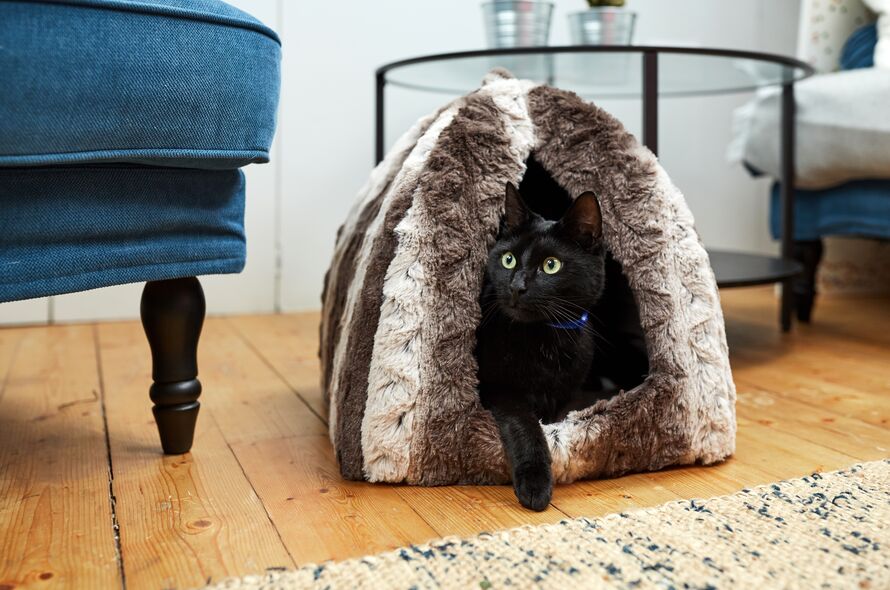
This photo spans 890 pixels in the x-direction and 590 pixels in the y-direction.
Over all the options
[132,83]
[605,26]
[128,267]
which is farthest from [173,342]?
[605,26]

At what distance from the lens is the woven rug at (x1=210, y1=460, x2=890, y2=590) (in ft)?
2.60

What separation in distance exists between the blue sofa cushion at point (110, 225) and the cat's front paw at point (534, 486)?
49 cm

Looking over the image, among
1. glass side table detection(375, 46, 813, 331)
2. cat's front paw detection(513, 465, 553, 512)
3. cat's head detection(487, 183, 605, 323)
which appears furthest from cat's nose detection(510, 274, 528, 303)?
glass side table detection(375, 46, 813, 331)

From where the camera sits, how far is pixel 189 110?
38.3 inches

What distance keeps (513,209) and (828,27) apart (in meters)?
1.77

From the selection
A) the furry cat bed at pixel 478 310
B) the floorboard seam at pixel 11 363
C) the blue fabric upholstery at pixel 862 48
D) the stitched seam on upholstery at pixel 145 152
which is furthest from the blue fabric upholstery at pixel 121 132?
the blue fabric upholstery at pixel 862 48

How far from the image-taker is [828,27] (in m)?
2.44

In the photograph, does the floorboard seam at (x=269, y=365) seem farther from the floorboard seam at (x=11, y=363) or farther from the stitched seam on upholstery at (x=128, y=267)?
the floorboard seam at (x=11, y=363)

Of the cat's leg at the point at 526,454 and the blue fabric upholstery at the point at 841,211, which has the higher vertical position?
the blue fabric upholstery at the point at 841,211

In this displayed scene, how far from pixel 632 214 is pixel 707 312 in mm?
173

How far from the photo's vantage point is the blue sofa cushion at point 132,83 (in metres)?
0.86

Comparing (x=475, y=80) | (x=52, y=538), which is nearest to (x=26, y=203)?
(x=52, y=538)

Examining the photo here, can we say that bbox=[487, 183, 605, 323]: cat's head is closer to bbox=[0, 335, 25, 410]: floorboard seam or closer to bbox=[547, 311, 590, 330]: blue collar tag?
bbox=[547, 311, 590, 330]: blue collar tag

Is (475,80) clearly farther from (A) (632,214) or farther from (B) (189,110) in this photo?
(B) (189,110)
